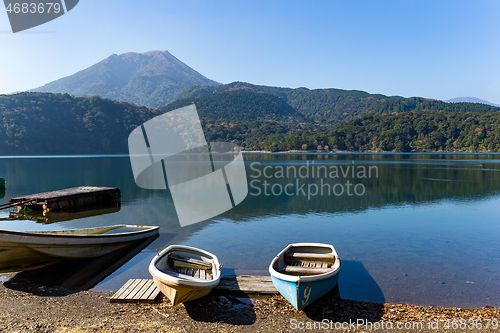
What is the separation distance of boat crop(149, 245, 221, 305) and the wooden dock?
0.51 m

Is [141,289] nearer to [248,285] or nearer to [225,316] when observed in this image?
[225,316]

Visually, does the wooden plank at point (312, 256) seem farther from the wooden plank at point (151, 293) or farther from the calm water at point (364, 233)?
the wooden plank at point (151, 293)

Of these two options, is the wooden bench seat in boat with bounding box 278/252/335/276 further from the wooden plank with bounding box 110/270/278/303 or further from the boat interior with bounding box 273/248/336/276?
the wooden plank with bounding box 110/270/278/303

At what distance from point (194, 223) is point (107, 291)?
35.1 ft

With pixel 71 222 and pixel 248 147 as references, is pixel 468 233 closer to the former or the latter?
pixel 71 222

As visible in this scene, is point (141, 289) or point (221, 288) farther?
point (221, 288)

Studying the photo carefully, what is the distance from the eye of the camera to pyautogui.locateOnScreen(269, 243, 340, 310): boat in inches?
320

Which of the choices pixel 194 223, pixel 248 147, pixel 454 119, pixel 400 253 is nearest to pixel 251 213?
pixel 194 223

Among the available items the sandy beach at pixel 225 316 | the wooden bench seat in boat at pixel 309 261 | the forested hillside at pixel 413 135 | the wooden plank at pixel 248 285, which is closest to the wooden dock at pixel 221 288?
the wooden plank at pixel 248 285

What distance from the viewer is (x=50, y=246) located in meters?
11.1

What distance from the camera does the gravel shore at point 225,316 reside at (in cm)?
762

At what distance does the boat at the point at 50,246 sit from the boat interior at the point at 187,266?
4002 mm

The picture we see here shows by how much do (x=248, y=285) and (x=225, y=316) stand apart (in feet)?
5.53

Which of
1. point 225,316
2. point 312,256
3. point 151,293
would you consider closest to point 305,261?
point 312,256
